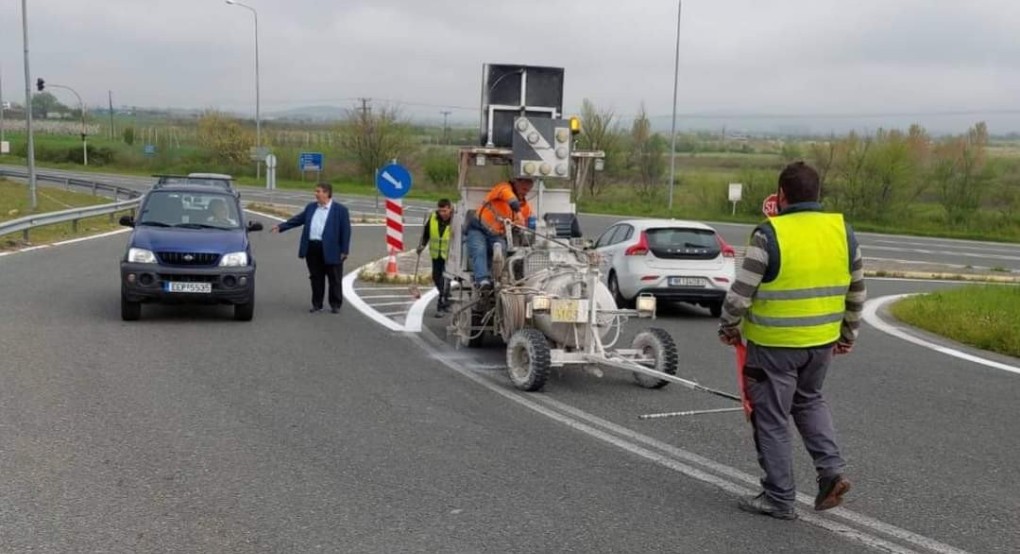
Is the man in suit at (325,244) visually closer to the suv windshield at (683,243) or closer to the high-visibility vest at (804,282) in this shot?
the suv windshield at (683,243)

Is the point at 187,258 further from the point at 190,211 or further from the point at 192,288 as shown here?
the point at 190,211

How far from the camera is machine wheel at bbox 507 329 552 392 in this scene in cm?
864

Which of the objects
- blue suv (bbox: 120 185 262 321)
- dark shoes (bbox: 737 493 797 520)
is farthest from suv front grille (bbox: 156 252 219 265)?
dark shoes (bbox: 737 493 797 520)

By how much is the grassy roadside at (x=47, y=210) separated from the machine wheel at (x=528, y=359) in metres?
16.0

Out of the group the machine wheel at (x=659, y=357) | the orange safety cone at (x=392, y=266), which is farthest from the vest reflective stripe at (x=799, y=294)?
the orange safety cone at (x=392, y=266)

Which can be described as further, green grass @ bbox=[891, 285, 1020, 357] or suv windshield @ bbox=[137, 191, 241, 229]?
suv windshield @ bbox=[137, 191, 241, 229]

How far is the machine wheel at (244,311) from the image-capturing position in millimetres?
12367

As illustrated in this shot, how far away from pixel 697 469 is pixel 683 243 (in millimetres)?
9467

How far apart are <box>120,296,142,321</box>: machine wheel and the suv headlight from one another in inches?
42.1

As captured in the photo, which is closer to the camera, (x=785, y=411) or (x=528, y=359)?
(x=785, y=411)

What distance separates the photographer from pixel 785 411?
223 inches

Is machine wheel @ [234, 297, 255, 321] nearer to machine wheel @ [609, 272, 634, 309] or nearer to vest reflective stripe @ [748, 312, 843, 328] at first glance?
machine wheel @ [609, 272, 634, 309]

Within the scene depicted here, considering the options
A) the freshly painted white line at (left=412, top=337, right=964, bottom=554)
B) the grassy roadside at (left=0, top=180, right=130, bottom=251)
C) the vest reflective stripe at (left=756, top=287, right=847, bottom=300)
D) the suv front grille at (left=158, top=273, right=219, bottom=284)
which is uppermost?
the vest reflective stripe at (left=756, top=287, right=847, bottom=300)

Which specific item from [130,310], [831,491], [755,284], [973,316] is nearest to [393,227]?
[130,310]
